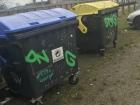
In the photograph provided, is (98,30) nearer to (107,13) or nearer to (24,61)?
(107,13)

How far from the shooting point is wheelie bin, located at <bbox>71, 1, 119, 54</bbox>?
9.17 meters

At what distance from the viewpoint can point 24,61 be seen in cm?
563

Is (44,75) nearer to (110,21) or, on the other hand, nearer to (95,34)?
(95,34)

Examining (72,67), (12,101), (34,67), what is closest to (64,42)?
(72,67)

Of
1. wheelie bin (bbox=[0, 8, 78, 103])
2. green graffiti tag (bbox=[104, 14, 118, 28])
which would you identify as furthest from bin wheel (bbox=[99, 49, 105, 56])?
wheelie bin (bbox=[0, 8, 78, 103])

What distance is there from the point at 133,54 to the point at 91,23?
5.05 feet

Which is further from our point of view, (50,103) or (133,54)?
(133,54)

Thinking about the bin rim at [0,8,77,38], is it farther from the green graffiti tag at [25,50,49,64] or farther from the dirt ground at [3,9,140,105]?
the dirt ground at [3,9,140,105]

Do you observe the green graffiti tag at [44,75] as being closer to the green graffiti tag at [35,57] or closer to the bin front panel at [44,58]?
the bin front panel at [44,58]

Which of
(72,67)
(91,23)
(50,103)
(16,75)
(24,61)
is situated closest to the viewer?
(24,61)

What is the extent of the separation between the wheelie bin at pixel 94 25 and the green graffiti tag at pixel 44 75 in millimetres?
3253

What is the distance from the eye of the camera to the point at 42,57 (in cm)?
604

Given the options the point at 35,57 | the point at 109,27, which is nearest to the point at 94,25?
the point at 109,27

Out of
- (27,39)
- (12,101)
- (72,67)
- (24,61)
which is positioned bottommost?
(12,101)
